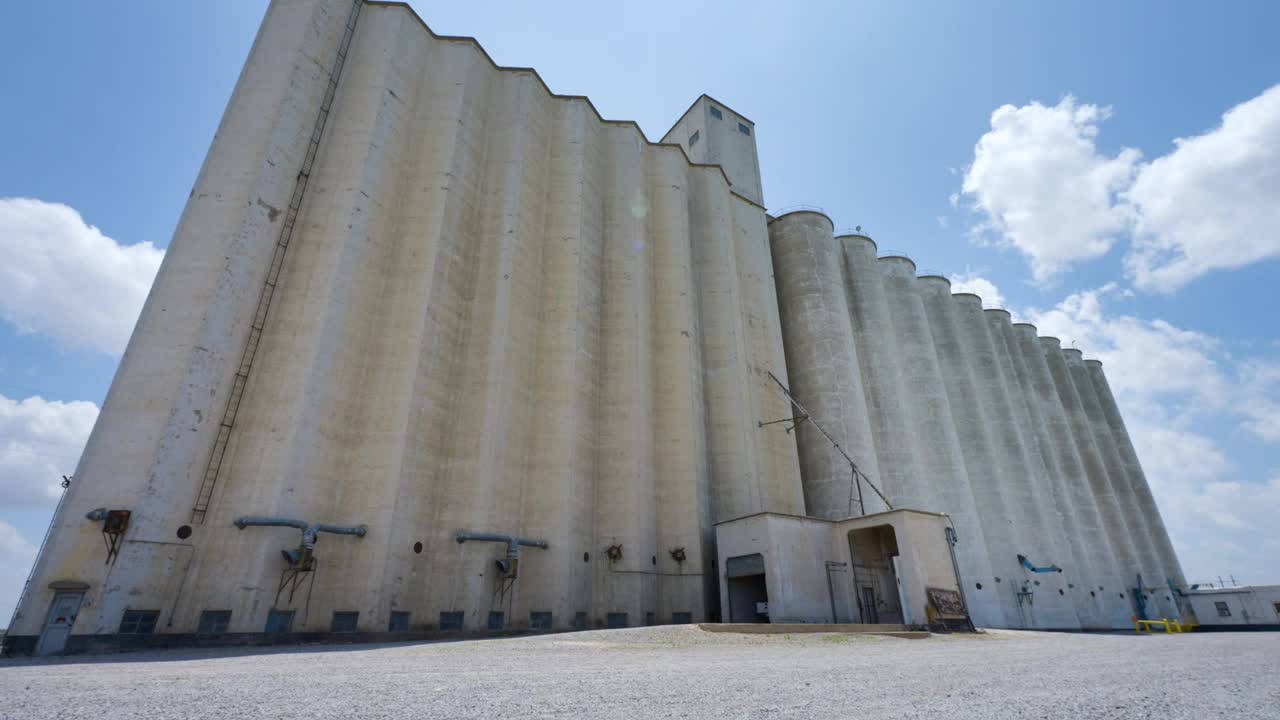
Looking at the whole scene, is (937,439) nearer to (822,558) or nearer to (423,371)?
(822,558)

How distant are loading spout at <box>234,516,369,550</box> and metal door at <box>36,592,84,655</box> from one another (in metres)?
3.62

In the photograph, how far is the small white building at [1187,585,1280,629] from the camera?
141 feet

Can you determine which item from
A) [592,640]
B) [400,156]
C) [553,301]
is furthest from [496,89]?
[592,640]

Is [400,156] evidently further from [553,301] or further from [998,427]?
[998,427]

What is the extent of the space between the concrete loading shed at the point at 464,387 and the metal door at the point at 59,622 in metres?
0.07

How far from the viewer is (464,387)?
22.9m

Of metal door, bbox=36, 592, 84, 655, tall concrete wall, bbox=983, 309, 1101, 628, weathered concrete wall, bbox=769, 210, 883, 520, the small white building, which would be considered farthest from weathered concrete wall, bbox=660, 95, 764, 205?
the small white building

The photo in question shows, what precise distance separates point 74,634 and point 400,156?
18.6 meters

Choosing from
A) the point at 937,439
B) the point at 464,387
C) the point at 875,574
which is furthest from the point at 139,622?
the point at 937,439

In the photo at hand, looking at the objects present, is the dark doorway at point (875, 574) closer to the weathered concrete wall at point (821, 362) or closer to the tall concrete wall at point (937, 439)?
the weathered concrete wall at point (821, 362)

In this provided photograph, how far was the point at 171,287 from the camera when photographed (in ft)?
58.6

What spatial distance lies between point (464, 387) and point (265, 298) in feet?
23.8

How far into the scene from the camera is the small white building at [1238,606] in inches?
1695

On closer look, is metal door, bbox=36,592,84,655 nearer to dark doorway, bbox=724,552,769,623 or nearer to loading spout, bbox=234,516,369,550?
loading spout, bbox=234,516,369,550
